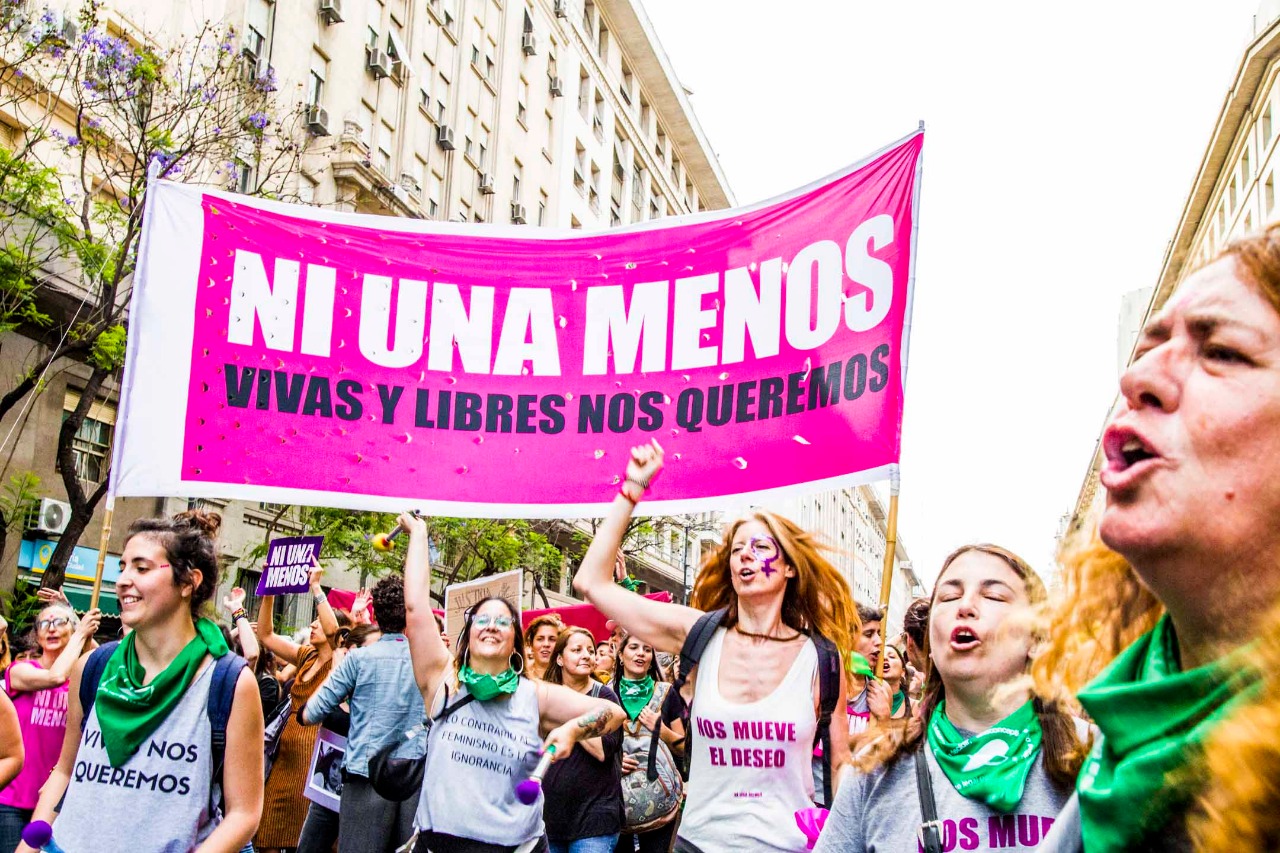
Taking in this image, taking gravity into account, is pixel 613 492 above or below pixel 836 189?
below

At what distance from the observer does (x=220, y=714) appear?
12.6 feet

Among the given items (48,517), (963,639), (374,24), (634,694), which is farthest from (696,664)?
(374,24)

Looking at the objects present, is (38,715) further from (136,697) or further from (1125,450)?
(1125,450)

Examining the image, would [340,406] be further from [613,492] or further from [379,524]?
[379,524]

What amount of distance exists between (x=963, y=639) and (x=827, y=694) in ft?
3.46

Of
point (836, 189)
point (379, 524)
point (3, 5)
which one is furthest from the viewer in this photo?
point (379, 524)

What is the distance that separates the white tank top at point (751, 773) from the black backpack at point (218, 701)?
1.50 metres

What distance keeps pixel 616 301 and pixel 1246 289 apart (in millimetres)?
4596

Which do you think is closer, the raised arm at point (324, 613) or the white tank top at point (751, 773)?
the white tank top at point (751, 773)

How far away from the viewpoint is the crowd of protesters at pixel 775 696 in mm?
991

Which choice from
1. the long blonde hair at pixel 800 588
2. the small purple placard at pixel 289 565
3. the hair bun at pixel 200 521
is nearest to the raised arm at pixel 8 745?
the hair bun at pixel 200 521

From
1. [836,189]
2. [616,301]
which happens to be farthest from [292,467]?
[836,189]

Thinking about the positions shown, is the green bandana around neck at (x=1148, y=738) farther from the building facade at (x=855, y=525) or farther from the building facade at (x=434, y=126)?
the building facade at (x=855, y=525)

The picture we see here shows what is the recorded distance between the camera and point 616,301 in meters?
5.59
